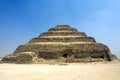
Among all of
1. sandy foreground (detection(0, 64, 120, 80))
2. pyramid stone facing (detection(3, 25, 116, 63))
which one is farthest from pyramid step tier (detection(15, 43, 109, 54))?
sandy foreground (detection(0, 64, 120, 80))

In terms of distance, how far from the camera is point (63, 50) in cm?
5384

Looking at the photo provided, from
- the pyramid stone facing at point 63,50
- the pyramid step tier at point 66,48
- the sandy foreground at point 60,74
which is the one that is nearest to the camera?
the sandy foreground at point 60,74

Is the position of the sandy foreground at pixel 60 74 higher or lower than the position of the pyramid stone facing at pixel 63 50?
lower

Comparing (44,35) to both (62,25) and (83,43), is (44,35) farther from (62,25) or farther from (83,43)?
(83,43)

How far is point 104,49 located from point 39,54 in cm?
1461

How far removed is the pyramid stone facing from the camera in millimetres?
52662

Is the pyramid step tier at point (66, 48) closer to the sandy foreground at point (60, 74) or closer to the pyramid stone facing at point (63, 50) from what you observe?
the pyramid stone facing at point (63, 50)

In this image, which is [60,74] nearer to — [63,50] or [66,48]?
[63,50]

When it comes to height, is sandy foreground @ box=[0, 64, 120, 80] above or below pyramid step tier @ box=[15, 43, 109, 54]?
below

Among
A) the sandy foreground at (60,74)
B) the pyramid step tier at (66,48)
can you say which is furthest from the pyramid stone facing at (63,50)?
the sandy foreground at (60,74)

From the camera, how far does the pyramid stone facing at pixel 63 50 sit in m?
52.7

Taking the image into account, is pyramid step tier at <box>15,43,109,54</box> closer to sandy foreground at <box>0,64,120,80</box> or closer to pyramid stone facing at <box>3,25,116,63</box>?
pyramid stone facing at <box>3,25,116,63</box>

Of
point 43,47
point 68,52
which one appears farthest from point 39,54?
point 68,52

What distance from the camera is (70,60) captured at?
172 ft
